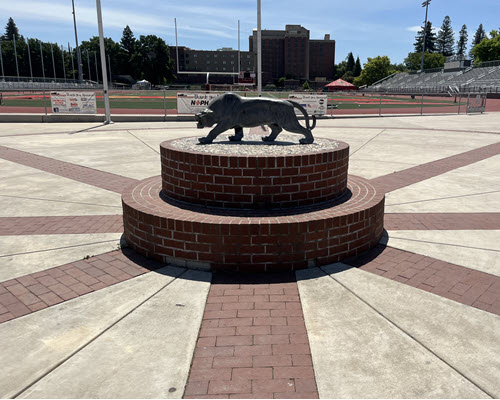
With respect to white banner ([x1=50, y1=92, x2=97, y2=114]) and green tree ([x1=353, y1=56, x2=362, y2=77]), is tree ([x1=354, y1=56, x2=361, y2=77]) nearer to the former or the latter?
green tree ([x1=353, y1=56, x2=362, y2=77])

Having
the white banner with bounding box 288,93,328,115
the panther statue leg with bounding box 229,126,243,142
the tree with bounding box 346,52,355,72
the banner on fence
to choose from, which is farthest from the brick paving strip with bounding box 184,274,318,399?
the tree with bounding box 346,52,355,72

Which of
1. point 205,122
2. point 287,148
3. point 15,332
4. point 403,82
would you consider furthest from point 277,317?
point 403,82

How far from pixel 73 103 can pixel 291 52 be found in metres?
120

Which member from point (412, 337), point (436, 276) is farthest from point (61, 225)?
point (436, 276)

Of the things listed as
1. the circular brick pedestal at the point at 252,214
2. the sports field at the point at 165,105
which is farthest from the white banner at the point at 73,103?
the circular brick pedestal at the point at 252,214

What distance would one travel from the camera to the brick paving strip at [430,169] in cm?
793

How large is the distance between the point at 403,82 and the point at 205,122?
288ft

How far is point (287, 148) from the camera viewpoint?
5.62 m

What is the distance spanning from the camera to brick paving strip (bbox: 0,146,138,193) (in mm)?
7812

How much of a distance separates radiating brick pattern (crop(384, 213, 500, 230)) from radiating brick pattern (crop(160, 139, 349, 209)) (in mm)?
1383

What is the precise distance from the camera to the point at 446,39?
121 m

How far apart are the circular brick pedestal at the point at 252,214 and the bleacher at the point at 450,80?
55.2m

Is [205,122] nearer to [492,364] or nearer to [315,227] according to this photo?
[315,227]

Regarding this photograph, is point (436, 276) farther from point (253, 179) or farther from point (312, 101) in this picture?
point (312, 101)
